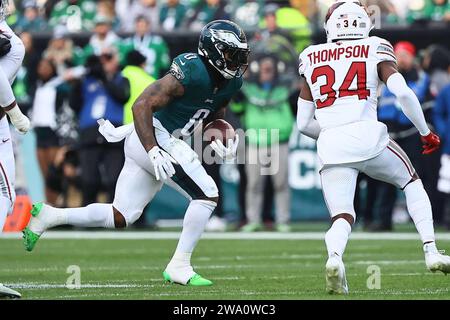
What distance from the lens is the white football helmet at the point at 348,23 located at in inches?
290

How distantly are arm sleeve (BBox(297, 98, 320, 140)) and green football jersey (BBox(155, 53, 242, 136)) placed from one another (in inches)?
24.0

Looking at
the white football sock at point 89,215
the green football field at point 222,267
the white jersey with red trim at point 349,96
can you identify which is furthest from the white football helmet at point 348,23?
the white football sock at point 89,215

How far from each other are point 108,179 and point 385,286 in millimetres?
7215

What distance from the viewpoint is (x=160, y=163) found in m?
7.42

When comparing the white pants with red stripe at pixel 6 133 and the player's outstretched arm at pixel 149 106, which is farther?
the player's outstretched arm at pixel 149 106

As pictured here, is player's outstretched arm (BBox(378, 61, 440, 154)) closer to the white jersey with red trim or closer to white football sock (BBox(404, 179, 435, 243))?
the white jersey with red trim

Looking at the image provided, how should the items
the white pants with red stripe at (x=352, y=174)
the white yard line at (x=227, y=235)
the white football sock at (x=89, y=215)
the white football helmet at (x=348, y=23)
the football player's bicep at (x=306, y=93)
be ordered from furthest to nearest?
the white yard line at (x=227, y=235) → the white football sock at (x=89, y=215) → the football player's bicep at (x=306, y=93) → the white football helmet at (x=348, y=23) → the white pants with red stripe at (x=352, y=174)

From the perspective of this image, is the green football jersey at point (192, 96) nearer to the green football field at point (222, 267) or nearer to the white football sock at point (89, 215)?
the white football sock at point (89, 215)

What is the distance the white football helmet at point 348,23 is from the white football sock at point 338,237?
1.16m

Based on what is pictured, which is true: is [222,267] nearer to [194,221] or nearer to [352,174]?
[194,221]

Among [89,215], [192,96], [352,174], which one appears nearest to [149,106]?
[192,96]

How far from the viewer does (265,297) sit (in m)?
6.78

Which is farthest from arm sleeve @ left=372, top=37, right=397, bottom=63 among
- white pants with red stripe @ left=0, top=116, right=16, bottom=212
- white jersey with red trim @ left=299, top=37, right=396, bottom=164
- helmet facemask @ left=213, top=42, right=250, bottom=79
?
white pants with red stripe @ left=0, top=116, right=16, bottom=212

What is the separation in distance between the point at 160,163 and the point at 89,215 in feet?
2.62
